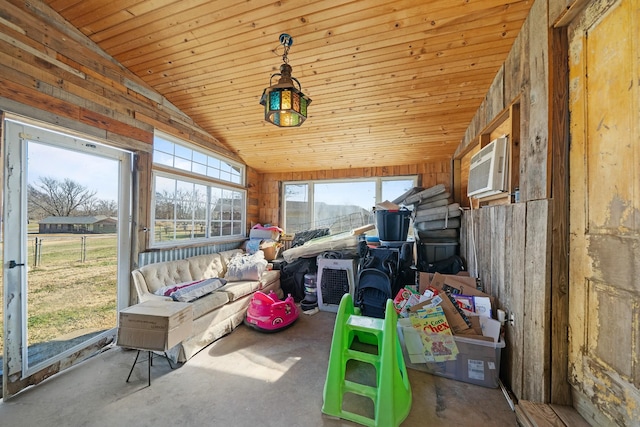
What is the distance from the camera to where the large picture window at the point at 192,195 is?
3.17 metres

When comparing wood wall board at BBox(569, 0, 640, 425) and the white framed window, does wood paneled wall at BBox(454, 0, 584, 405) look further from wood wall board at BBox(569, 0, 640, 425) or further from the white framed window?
the white framed window

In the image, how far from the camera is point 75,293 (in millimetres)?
2311

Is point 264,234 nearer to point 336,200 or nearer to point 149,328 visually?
point 336,200

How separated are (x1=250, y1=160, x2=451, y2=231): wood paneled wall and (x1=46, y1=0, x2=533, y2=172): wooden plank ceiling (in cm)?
63

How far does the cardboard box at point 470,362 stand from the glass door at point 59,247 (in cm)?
283

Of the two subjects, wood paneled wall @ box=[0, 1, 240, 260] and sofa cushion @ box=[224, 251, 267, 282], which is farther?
sofa cushion @ box=[224, 251, 267, 282]

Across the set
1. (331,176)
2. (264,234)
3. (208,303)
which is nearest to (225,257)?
(264,234)

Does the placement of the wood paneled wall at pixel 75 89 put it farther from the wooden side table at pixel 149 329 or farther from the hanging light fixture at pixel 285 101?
the hanging light fixture at pixel 285 101

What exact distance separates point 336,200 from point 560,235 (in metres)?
3.54

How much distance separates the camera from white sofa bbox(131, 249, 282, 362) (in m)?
2.33

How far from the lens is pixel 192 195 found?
3666mm

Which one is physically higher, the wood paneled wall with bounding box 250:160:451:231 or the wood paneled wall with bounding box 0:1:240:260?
the wood paneled wall with bounding box 0:1:240:260

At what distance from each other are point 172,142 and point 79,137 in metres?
1.10

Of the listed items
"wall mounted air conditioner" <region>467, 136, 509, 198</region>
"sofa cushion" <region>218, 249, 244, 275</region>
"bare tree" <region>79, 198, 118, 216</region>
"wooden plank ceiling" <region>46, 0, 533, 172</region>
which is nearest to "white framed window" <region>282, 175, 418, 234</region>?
"wooden plank ceiling" <region>46, 0, 533, 172</region>
